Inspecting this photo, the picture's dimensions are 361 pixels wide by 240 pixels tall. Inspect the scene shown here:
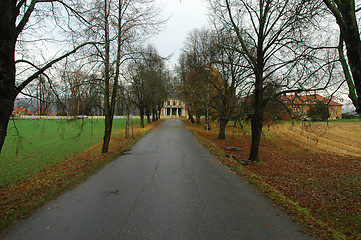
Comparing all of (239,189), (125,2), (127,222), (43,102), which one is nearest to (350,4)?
(239,189)

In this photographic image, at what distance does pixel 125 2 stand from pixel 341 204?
12.6m

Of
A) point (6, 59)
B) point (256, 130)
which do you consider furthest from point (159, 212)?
point (256, 130)

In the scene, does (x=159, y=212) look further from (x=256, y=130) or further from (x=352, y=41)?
(x=256, y=130)

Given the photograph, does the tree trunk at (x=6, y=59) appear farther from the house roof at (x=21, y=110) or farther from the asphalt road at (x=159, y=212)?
the asphalt road at (x=159, y=212)

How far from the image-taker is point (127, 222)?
392 centimetres

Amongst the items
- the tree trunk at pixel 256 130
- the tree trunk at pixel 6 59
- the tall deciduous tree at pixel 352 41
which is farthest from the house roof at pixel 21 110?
the tree trunk at pixel 256 130

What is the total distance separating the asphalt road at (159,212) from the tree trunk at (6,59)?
2.06m

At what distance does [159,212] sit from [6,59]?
4544mm

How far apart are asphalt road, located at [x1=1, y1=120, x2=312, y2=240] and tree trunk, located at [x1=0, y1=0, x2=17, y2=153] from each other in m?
2.06

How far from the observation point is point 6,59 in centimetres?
436

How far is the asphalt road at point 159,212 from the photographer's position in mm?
3549

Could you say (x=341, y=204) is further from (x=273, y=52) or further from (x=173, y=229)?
(x=273, y=52)

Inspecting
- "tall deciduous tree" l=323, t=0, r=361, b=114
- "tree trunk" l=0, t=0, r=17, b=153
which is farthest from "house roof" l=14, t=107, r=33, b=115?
"tall deciduous tree" l=323, t=0, r=361, b=114

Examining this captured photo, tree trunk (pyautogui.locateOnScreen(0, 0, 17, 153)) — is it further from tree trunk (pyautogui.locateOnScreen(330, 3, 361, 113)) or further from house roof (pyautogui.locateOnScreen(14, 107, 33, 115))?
tree trunk (pyautogui.locateOnScreen(330, 3, 361, 113))
